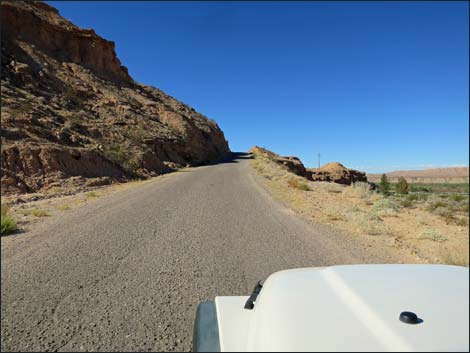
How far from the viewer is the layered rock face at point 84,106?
7.73 m

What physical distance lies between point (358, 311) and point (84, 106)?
27025mm

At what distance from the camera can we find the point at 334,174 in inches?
2800

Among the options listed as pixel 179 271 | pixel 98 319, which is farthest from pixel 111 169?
pixel 98 319

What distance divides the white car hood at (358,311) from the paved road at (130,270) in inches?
48.1

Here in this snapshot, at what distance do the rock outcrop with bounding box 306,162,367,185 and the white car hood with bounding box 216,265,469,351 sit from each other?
62.3m

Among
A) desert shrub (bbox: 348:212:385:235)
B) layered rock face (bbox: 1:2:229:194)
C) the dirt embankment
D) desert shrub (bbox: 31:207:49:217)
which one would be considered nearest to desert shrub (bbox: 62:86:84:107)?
layered rock face (bbox: 1:2:229:194)

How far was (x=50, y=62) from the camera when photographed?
100ft

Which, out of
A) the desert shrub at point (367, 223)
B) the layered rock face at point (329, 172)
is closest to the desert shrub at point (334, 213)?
the desert shrub at point (367, 223)

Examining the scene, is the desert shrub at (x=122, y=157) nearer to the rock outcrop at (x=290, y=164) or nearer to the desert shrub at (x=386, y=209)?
the desert shrub at (x=386, y=209)

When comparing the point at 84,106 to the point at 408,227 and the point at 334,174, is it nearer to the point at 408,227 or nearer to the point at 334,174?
the point at 408,227

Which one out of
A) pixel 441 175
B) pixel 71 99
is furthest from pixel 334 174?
pixel 71 99

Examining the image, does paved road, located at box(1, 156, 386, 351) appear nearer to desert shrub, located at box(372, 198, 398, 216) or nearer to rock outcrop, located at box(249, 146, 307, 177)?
desert shrub, located at box(372, 198, 398, 216)

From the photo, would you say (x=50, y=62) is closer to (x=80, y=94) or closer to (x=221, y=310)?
(x=80, y=94)

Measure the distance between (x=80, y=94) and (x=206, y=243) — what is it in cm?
2777
